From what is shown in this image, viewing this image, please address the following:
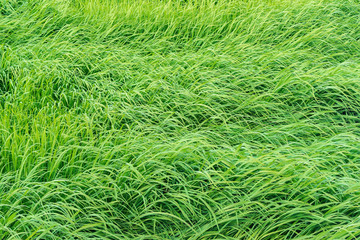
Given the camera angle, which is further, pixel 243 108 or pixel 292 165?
pixel 243 108

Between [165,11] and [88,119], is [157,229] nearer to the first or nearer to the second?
[88,119]

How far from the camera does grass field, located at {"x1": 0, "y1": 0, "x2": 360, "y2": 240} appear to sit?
2.18 meters

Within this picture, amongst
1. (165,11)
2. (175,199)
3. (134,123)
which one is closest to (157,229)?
(175,199)

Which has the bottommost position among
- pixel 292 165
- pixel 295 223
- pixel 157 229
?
pixel 157 229

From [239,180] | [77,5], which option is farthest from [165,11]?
[239,180]

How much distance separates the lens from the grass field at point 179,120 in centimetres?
218

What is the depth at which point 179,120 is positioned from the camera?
3.19 m

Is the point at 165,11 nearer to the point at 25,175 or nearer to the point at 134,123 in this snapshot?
the point at 134,123

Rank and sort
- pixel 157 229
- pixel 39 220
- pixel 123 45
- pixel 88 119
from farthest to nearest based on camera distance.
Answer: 1. pixel 123 45
2. pixel 88 119
3. pixel 157 229
4. pixel 39 220

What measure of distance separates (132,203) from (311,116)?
155cm

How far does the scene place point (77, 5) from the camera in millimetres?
4957

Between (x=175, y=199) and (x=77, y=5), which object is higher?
(x=77, y=5)

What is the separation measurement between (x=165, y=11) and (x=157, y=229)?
308cm

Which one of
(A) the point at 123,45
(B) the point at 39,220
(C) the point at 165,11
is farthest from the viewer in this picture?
(C) the point at 165,11
